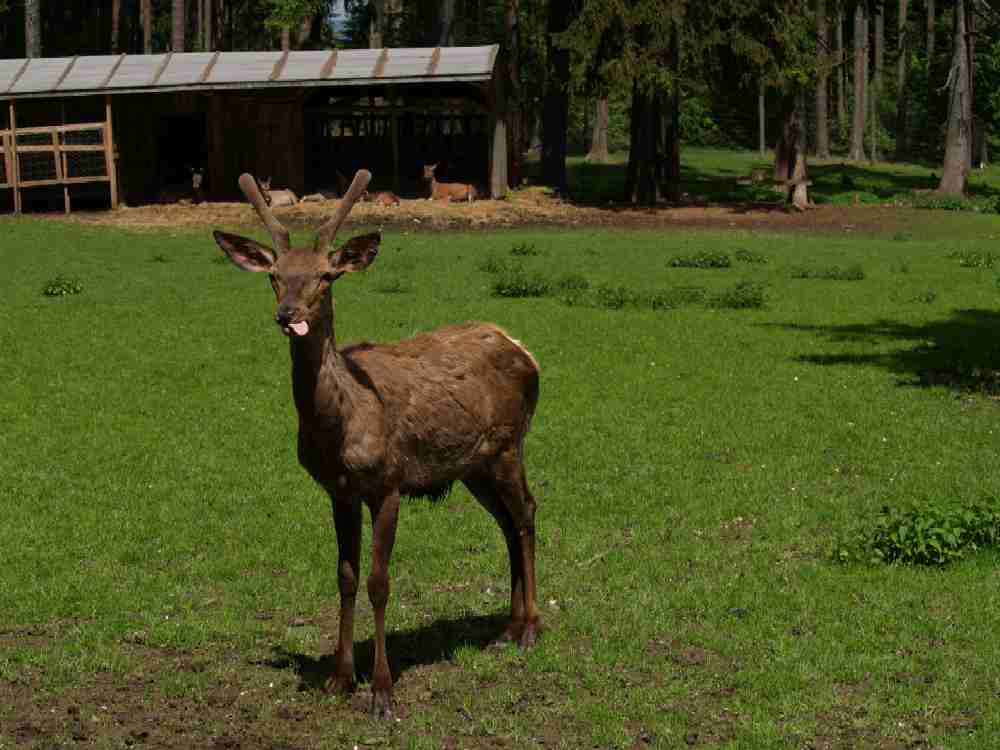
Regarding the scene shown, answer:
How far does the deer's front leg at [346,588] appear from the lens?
26.8ft

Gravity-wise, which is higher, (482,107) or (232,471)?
(482,107)

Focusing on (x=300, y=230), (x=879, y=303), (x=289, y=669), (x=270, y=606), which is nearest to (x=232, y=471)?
(x=270, y=606)

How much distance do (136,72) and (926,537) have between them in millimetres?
37052

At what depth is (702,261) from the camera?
29.9m

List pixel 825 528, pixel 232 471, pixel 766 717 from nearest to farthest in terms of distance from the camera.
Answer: pixel 766 717, pixel 825 528, pixel 232 471

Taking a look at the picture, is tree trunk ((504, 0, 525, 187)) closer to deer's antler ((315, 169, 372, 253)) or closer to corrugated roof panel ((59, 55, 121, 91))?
corrugated roof panel ((59, 55, 121, 91))

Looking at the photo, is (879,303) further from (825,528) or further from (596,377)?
(825,528)

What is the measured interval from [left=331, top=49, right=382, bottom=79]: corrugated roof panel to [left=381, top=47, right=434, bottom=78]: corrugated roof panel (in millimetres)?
436

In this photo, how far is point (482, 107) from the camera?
44438 millimetres

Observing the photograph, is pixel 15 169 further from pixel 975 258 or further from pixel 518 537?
pixel 518 537

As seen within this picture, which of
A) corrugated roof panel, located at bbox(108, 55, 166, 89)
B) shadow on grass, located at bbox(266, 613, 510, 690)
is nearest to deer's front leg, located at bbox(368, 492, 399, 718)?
shadow on grass, located at bbox(266, 613, 510, 690)

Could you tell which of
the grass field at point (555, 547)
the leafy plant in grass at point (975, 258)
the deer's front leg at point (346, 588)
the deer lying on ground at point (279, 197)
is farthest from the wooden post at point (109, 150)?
the deer's front leg at point (346, 588)

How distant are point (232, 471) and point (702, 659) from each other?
19.6 feet

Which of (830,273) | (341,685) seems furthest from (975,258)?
(341,685)
